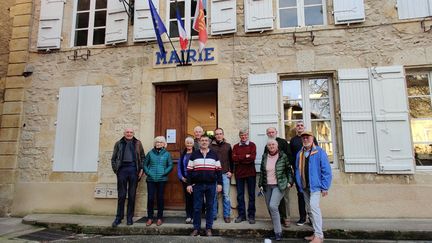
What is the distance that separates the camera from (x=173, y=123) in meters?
6.17

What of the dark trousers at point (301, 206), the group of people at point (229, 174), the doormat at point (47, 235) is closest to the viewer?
the group of people at point (229, 174)

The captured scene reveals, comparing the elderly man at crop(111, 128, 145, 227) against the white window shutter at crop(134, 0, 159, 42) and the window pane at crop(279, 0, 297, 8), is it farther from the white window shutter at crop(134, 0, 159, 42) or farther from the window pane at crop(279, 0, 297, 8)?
the window pane at crop(279, 0, 297, 8)

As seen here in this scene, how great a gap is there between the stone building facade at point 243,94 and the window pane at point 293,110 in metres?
0.02

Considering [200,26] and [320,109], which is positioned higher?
[200,26]

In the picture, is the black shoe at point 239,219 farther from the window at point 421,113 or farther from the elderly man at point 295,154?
the window at point 421,113

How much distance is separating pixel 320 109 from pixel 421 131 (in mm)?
1698

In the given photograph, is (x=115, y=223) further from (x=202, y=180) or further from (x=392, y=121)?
(x=392, y=121)

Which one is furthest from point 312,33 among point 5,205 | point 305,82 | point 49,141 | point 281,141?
point 5,205

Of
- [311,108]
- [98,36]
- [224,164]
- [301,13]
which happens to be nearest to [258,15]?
[301,13]

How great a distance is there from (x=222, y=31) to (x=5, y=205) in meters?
5.51

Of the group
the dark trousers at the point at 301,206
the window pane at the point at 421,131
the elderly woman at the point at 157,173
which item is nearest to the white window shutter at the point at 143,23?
the elderly woman at the point at 157,173

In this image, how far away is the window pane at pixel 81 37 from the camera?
22.2 ft

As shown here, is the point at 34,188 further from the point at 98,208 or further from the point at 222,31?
the point at 222,31

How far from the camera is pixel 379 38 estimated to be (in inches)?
220
